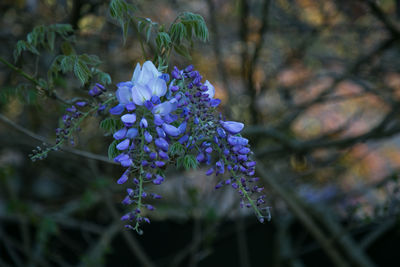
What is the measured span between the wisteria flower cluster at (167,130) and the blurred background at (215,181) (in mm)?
1663

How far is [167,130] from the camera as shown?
109 cm

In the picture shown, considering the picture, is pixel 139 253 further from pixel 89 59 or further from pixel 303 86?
pixel 303 86

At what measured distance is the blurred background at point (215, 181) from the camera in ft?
10.6

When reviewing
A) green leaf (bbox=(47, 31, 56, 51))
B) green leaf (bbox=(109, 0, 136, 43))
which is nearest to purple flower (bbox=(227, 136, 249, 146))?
green leaf (bbox=(109, 0, 136, 43))

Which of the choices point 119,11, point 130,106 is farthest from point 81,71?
point 130,106

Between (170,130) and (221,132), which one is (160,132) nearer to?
(170,130)

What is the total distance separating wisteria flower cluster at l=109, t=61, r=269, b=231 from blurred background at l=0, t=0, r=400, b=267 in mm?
1663

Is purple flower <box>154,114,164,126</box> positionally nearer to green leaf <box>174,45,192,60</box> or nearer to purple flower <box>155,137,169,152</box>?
purple flower <box>155,137,169,152</box>

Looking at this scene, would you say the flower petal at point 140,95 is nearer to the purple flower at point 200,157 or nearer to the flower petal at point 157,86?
the flower petal at point 157,86

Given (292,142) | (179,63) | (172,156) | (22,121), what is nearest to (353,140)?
(292,142)

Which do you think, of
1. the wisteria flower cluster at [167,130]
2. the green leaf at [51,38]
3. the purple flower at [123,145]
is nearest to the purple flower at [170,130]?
the wisteria flower cluster at [167,130]

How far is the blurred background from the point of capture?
322cm

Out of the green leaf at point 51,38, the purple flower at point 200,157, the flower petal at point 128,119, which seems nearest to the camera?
the flower petal at point 128,119

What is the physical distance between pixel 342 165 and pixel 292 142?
4.93 feet
